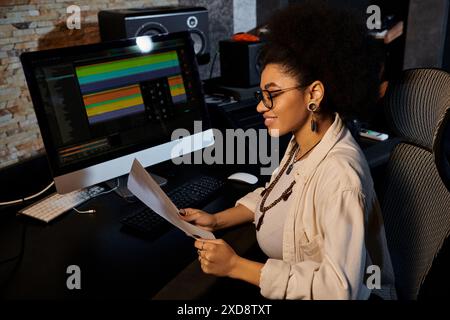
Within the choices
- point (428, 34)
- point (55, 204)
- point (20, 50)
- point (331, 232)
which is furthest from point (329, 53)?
point (428, 34)

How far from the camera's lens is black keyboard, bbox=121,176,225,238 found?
4.22 ft

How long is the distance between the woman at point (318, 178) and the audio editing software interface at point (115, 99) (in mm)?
523

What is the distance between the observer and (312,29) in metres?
1.07

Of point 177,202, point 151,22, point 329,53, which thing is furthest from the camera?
point 151,22

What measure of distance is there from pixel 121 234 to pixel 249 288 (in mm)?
419

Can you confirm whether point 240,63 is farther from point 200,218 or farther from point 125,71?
point 200,218

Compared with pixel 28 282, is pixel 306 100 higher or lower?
higher

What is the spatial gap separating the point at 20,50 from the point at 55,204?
632 millimetres

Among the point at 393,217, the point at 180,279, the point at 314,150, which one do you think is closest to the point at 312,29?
the point at 314,150

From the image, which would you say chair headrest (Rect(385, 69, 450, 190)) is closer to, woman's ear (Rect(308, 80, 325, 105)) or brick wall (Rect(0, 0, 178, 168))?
woman's ear (Rect(308, 80, 325, 105))

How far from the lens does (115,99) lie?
1.45 meters
